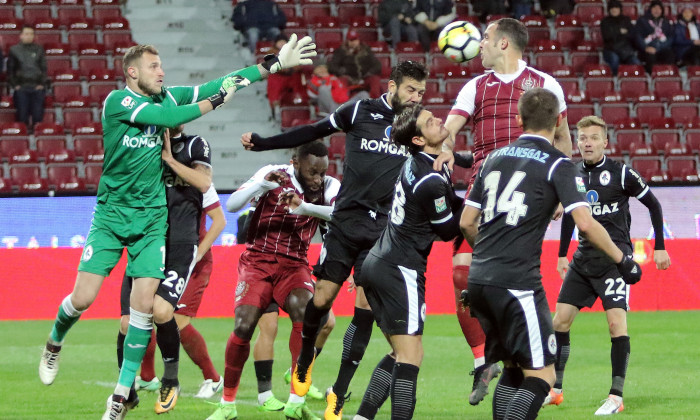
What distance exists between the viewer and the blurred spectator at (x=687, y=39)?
862 inches

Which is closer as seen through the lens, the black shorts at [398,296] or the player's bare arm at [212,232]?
the black shorts at [398,296]

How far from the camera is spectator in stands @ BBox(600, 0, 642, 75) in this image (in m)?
21.3

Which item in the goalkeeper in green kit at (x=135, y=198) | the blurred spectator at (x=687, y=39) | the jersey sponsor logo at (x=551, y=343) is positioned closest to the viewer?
the jersey sponsor logo at (x=551, y=343)

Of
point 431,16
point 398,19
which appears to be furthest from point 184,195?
point 431,16

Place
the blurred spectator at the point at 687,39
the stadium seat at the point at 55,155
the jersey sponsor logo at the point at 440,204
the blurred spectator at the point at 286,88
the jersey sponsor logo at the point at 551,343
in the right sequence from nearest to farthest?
the jersey sponsor logo at the point at 551,343
the jersey sponsor logo at the point at 440,204
the stadium seat at the point at 55,155
the blurred spectator at the point at 286,88
the blurred spectator at the point at 687,39

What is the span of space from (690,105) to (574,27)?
9.78 feet

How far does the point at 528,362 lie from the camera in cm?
598

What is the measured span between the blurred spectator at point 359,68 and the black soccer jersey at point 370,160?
1136 centimetres

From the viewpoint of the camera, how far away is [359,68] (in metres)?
19.2

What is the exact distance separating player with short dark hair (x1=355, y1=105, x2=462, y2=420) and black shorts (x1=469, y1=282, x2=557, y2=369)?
0.58 metres

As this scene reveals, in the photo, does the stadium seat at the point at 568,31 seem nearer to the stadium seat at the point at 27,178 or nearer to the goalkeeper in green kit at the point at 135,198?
the stadium seat at the point at 27,178

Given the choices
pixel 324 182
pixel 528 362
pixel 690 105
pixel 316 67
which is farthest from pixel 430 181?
pixel 690 105

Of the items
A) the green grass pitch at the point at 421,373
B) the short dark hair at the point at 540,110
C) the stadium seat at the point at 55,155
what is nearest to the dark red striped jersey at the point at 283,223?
the green grass pitch at the point at 421,373

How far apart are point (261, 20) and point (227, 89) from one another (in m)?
13.6
